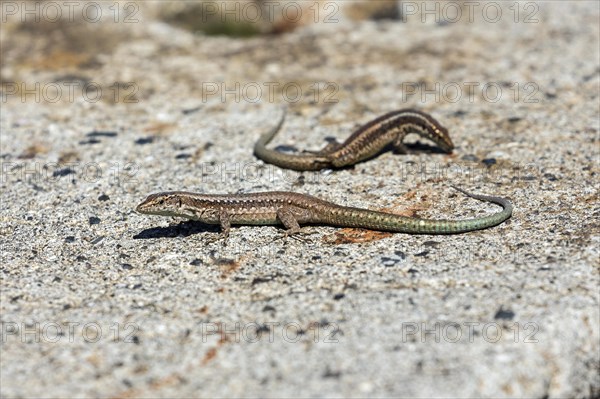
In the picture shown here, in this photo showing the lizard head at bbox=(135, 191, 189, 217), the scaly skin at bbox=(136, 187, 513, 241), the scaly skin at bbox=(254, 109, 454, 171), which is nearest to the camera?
the scaly skin at bbox=(136, 187, 513, 241)

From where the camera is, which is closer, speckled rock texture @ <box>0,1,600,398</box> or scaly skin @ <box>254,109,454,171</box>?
speckled rock texture @ <box>0,1,600,398</box>

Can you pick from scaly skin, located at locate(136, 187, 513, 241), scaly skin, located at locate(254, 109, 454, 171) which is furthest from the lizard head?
scaly skin, located at locate(254, 109, 454, 171)

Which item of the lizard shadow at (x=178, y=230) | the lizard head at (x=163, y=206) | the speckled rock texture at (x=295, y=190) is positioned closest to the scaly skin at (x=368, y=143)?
the speckled rock texture at (x=295, y=190)

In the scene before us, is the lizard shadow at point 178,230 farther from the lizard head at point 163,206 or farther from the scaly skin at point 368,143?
the scaly skin at point 368,143

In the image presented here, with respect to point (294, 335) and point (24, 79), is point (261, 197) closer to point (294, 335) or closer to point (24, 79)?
point (294, 335)

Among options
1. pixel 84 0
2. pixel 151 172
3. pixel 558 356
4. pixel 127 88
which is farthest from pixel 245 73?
pixel 558 356

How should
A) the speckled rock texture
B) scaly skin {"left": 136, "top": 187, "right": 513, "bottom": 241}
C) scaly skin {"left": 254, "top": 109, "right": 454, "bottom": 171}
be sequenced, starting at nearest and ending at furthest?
the speckled rock texture
scaly skin {"left": 136, "top": 187, "right": 513, "bottom": 241}
scaly skin {"left": 254, "top": 109, "right": 454, "bottom": 171}

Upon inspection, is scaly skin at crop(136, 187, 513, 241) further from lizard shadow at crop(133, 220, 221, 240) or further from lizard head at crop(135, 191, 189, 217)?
lizard shadow at crop(133, 220, 221, 240)
